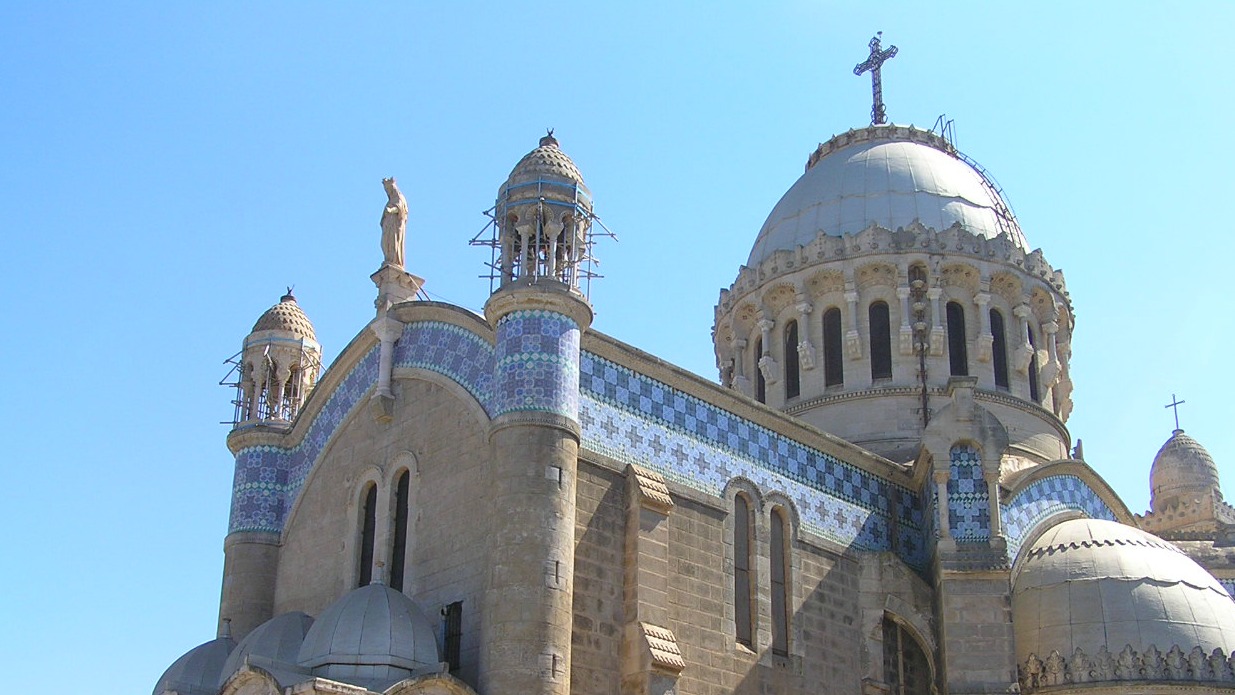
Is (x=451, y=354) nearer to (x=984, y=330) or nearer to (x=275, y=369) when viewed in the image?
(x=275, y=369)

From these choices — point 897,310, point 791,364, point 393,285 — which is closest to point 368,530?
point 393,285

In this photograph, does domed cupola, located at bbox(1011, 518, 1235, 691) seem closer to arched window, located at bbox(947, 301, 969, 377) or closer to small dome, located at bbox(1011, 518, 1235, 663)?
small dome, located at bbox(1011, 518, 1235, 663)

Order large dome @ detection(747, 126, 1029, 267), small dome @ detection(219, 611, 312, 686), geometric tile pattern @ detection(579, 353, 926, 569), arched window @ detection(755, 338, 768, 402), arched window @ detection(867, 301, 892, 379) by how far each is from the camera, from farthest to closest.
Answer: arched window @ detection(755, 338, 768, 402) → large dome @ detection(747, 126, 1029, 267) → arched window @ detection(867, 301, 892, 379) → geometric tile pattern @ detection(579, 353, 926, 569) → small dome @ detection(219, 611, 312, 686)

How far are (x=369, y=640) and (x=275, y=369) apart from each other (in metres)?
9.25

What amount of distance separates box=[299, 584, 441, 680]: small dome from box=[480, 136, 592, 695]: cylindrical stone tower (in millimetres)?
929

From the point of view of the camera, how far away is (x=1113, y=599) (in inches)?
958

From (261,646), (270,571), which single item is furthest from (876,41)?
(261,646)

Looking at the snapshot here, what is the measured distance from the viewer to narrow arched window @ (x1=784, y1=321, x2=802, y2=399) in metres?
31.6

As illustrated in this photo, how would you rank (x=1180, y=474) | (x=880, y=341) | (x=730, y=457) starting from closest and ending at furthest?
(x=730, y=457), (x=880, y=341), (x=1180, y=474)

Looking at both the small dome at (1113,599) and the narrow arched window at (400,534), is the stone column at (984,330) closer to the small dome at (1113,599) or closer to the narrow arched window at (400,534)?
the small dome at (1113,599)

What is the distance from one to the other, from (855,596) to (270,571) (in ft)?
32.3

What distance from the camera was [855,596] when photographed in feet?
81.7

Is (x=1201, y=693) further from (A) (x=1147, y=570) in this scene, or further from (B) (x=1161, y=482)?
(B) (x=1161, y=482)

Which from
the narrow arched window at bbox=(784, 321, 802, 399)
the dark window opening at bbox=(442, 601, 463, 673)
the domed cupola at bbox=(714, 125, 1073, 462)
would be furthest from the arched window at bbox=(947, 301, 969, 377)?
the dark window opening at bbox=(442, 601, 463, 673)
